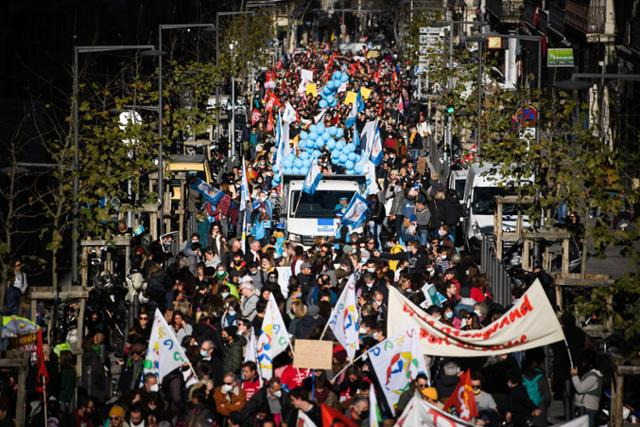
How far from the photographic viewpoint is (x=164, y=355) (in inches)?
825

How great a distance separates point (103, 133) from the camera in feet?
102

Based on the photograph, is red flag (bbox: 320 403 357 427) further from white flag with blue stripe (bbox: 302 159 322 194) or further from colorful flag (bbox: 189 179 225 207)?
colorful flag (bbox: 189 179 225 207)

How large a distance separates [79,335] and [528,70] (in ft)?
173

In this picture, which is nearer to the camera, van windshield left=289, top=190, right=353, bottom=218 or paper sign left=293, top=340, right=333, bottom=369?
paper sign left=293, top=340, right=333, bottom=369

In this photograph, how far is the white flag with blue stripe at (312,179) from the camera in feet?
121

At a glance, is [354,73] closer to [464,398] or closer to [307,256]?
[307,256]

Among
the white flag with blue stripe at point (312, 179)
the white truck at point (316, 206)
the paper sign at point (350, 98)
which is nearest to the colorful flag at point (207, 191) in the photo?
the white truck at point (316, 206)

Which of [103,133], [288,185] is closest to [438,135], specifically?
[288,185]

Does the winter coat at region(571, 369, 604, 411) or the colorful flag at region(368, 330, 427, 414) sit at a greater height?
the colorful flag at region(368, 330, 427, 414)

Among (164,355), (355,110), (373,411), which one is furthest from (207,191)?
(373,411)

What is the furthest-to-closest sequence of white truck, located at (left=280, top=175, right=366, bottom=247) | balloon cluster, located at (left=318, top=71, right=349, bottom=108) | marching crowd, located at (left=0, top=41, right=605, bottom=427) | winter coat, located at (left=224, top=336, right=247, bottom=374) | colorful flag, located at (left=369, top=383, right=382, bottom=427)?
1. balloon cluster, located at (left=318, top=71, right=349, bottom=108)
2. white truck, located at (left=280, top=175, right=366, bottom=247)
3. winter coat, located at (left=224, top=336, right=247, bottom=374)
4. marching crowd, located at (left=0, top=41, right=605, bottom=427)
5. colorful flag, located at (left=369, top=383, right=382, bottom=427)

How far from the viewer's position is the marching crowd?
19.5 m

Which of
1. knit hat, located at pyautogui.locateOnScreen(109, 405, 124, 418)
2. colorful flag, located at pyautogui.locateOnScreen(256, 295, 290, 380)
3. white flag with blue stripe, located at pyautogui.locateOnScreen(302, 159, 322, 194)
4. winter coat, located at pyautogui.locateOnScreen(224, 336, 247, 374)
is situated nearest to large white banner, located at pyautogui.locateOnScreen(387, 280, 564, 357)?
colorful flag, located at pyautogui.locateOnScreen(256, 295, 290, 380)

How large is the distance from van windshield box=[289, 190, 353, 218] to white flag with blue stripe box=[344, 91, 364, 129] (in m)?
12.9
